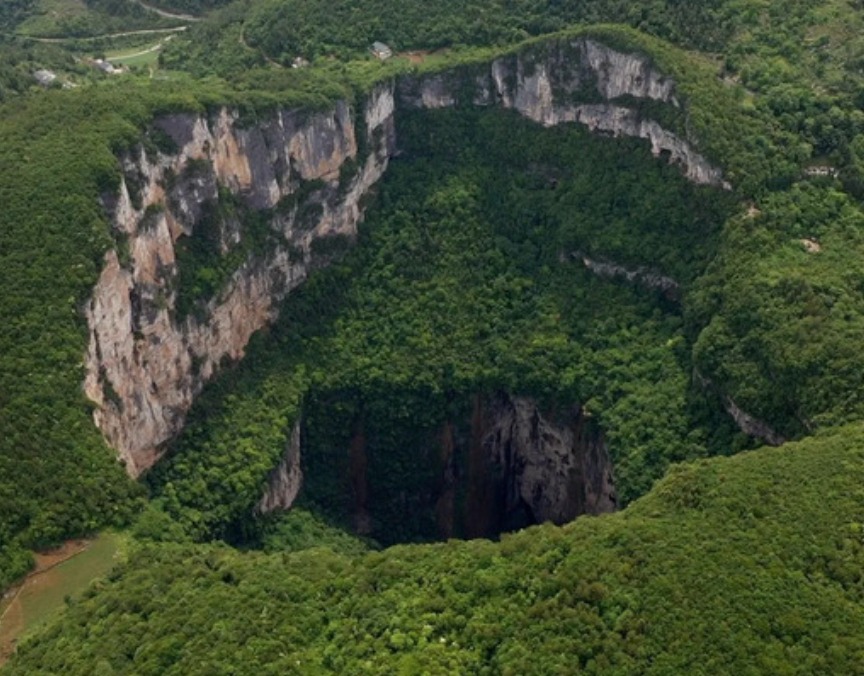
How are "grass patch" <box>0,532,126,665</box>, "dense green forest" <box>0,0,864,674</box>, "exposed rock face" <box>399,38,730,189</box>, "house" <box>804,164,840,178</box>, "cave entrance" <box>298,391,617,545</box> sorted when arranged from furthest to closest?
"exposed rock face" <box>399,38,730,189</box>, "cave entrance" <box>298,391,617,545</box>, "house" <box>804,164,840,178</box>, "grass patch" <box>0,532,126,665</box>, "dense green forest" <box>0,0,864,674</box>

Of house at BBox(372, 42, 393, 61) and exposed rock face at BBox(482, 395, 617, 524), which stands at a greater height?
house at BBox(372, 42, 393, 61)

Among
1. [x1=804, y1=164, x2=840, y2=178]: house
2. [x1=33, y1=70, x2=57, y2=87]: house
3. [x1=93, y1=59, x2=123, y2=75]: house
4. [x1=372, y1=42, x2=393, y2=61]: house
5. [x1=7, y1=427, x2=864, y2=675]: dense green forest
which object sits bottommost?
[x1=7, y1=427, x2=864, y2=675]: dense green forest

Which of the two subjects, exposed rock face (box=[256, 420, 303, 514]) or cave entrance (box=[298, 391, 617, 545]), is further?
cave entrance (box=[298, 391, 617, 545])

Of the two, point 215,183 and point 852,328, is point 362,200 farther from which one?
point 852,328

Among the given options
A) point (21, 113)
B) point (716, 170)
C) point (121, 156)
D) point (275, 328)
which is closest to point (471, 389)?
point (275, 328)

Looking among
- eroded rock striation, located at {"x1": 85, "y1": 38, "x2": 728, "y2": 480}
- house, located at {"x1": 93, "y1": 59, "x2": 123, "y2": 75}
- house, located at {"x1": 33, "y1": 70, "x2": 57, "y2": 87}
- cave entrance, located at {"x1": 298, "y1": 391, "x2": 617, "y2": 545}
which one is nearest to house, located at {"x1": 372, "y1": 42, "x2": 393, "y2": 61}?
eroded rock striation, located at {"x1": 85, "y1": 38, "x2": 728, "y2": 480}

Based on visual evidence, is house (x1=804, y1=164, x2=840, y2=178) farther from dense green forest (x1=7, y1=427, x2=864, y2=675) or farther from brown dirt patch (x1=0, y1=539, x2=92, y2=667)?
brown dirt patch (x1=0, y1=539, x2=92, y2=667)

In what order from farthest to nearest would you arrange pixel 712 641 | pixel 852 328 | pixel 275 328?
pixel 275 328 → pixel 852 328 → pixel 712 641

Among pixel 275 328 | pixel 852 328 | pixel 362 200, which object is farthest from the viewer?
pixel 362 200
